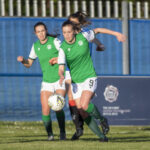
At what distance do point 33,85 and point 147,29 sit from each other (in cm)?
301

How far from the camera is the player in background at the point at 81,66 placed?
952cm

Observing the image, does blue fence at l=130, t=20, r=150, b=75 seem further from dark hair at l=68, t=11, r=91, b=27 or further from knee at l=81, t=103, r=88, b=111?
knee at l=81, t=103, r=88, b=111

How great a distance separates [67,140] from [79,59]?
54.7 inches

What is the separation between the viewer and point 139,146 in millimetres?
9117

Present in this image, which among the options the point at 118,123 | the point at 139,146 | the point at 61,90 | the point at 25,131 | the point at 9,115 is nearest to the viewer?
the point at 139,146

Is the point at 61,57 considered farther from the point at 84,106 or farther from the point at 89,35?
the point at 84,106

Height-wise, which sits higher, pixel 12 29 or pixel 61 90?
pixel 12 29

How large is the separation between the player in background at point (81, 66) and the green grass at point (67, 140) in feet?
1.48

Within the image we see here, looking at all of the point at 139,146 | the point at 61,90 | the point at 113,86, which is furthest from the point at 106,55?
the point at 139,146

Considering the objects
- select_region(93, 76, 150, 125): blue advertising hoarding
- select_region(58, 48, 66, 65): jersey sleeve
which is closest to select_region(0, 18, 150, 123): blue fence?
select_region(93, 76, 150, 125): blue advertising hoarding

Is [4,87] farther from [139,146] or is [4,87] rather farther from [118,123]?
[139,146]

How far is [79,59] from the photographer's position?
379 inches

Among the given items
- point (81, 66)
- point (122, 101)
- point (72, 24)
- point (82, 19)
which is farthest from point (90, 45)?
point (122, 101)

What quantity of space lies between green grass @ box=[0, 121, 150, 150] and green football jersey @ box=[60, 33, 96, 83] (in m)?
1.00
